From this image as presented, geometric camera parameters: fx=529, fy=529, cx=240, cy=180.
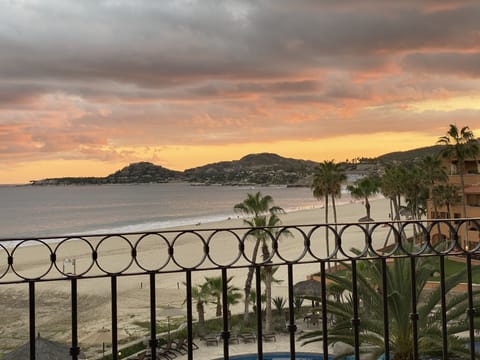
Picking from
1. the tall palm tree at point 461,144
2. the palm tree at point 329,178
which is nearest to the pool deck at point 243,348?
the palm tree at point 329,178

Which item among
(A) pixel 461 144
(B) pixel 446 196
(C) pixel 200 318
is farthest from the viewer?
(A) pixel 461 144

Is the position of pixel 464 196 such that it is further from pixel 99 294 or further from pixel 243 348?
pixel 243 348

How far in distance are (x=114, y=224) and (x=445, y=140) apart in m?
50.3

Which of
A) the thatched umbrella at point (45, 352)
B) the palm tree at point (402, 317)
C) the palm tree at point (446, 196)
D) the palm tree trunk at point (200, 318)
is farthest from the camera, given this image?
the palm tree at point (446, 196)

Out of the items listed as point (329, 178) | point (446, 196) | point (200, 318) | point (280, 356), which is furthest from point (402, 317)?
point (446, 196)

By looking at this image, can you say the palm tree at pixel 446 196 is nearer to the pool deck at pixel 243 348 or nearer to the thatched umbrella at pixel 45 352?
the pool deck at pixel 243 348

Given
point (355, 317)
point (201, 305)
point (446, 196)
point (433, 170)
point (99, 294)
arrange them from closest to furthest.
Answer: point (355, 317), point (201, 305), point (99, 294), point (446, 196), point (433, 170)

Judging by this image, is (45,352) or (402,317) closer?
(402,317)

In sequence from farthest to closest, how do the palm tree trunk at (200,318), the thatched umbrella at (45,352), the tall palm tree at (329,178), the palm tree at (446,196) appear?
1. the palm tree at (446,196)
2. the tall palm tree at (329,178)
3. the palm tree trunk at (200,318)
4. the thatched umbrella at (45,352)

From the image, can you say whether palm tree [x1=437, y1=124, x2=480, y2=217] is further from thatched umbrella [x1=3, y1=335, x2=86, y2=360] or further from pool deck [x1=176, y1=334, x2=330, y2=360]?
thatched umbrella [x1=3, y1=335, x2=86, y2=360]

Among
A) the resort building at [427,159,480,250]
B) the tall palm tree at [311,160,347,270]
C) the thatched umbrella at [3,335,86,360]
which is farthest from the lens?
the tall palm tree at [311,160,347,270]

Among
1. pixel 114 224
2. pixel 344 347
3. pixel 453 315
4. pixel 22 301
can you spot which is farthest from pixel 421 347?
pixel 114 224

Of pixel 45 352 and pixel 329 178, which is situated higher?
pixel 329 178

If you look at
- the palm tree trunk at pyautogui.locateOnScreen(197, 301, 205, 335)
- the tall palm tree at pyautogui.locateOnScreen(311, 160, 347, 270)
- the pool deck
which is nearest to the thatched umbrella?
the pool deck
